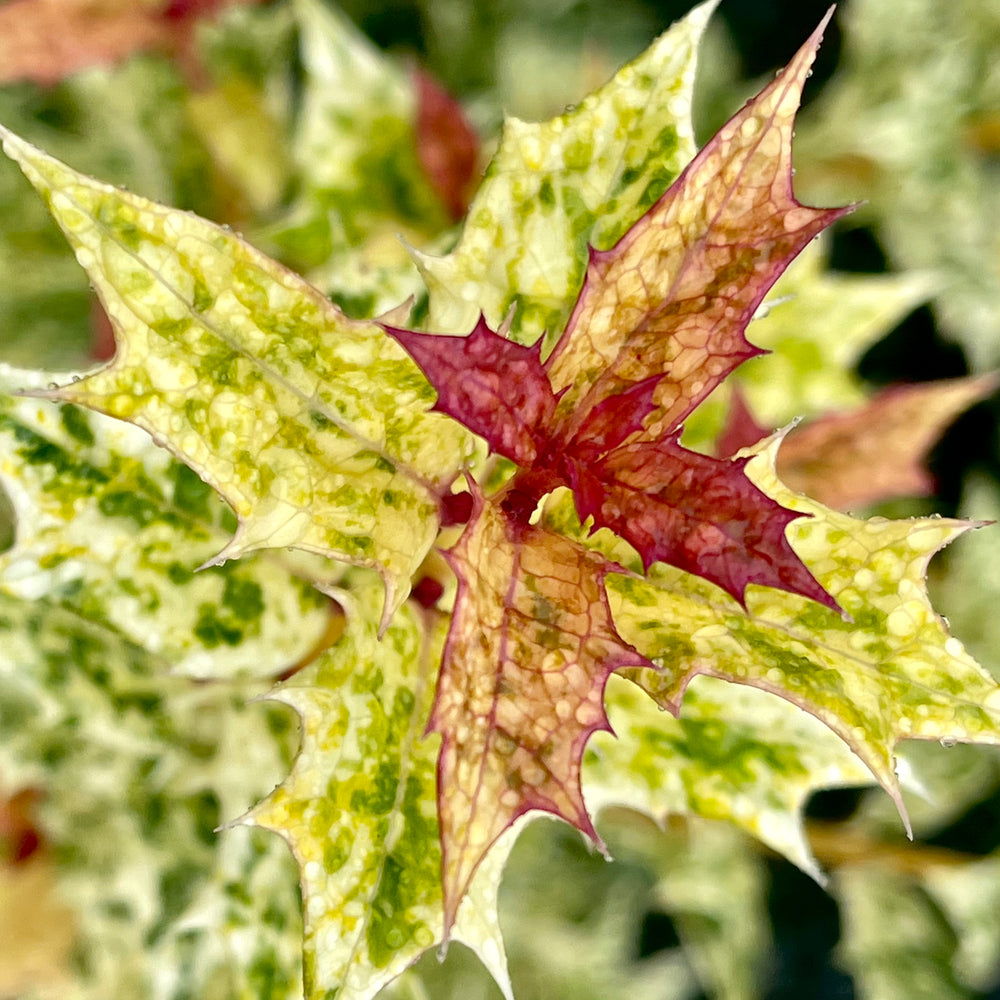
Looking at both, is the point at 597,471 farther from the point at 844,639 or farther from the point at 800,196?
the point at 800,196

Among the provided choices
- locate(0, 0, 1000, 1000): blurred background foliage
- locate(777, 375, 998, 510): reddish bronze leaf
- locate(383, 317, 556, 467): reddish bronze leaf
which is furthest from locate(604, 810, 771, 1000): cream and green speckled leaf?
locate(383, 317, 556, 467): reddish bronze leaf

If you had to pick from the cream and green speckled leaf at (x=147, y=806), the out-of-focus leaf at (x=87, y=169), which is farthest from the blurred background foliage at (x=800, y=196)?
the cream and green speckled leaf at (x=147, y=806)

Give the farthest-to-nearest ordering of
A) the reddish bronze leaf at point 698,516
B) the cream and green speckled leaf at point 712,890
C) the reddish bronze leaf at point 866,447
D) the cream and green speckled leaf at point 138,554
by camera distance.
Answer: the cream and green speckled leaf at point 712,890 < the reddish bronze leaf at point 866,447 < the cream and green speckled leaf at point 138,554 < the reddish bronze leaf at point 698,516

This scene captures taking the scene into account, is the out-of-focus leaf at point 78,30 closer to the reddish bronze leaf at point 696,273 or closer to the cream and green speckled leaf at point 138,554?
the cream and green speckled leaf at point 138,554

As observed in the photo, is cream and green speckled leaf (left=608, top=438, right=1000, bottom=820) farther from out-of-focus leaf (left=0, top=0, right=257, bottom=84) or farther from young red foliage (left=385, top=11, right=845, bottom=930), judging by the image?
out-of-focus leaf (left=0, top=0, right=257, bottom=84)

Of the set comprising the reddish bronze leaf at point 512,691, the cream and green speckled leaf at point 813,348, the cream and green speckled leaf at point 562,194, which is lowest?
the reddish bronze leaf at point 512,691

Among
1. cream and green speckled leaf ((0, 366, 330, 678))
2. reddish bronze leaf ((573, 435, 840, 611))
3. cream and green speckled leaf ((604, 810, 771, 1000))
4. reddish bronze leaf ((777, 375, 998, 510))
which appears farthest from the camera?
cream and green speckled leaf ((604, 810, 771, 1000))

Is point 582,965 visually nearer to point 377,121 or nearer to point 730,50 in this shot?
point 377,121
